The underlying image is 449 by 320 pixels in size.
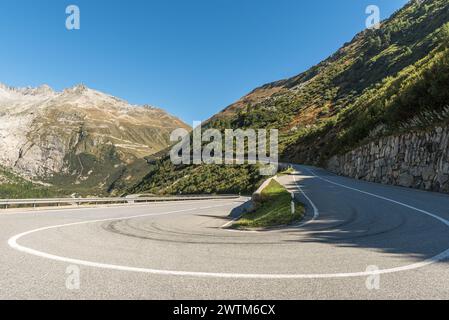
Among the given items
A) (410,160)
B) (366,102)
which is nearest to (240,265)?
(410,160)

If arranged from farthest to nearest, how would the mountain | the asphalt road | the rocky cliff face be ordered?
the mountain → the rocky cliff face → the asphalt road

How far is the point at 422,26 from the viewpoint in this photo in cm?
12500

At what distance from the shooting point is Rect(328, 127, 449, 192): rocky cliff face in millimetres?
22047

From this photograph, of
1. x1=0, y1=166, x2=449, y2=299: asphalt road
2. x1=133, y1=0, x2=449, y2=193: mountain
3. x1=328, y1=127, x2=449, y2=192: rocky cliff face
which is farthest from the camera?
x1=133, y1=0, x2=449, y2=193: mountain

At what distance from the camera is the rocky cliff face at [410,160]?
868 inches

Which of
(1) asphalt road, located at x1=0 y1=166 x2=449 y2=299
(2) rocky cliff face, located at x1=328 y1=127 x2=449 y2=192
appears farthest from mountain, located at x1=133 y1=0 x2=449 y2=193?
(1) asphalt road, located at x1=0 y1=166 x2=449 y2=299

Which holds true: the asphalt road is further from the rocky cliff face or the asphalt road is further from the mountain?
the mountain

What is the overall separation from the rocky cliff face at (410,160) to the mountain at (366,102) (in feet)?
3.66

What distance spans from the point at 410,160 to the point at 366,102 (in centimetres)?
3549

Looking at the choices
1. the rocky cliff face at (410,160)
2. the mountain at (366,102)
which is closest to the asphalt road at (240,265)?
the rocky cliff face at (410,160)

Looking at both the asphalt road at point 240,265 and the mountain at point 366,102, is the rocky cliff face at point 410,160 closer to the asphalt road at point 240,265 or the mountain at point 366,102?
the mountain at point 366,102

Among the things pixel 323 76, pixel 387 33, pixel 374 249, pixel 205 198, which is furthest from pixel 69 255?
pixel 323 76

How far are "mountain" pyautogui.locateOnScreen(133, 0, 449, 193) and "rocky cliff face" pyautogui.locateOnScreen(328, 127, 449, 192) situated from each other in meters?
1.12
